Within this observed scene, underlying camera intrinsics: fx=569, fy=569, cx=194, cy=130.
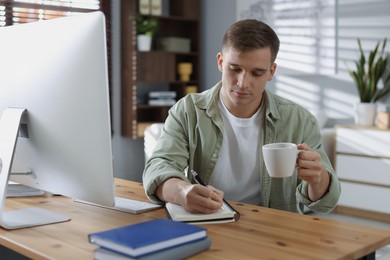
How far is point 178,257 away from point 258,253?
186mm

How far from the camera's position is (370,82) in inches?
195

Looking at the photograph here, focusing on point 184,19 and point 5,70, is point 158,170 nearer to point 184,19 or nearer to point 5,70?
point 5,70

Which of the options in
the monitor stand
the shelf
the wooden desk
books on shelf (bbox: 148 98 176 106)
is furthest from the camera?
books on shelf (bbox: 148 98 176 106)

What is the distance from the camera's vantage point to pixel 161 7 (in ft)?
20.4

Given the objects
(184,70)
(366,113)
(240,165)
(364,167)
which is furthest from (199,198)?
(184,70)

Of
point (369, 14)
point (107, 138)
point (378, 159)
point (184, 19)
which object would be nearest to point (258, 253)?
point (107, 138)

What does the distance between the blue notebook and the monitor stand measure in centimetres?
36

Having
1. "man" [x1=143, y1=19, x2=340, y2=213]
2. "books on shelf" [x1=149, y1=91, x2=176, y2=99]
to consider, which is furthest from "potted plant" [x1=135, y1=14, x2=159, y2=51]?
"man" [x1=143, y1=19, x2=340, y2=213]

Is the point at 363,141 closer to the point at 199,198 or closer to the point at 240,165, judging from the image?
the point at 240,165

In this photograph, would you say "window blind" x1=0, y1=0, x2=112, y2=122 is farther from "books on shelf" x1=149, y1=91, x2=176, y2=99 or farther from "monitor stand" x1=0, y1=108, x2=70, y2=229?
"monitor stand" x1=0, y1=108, x2=70, y2=229

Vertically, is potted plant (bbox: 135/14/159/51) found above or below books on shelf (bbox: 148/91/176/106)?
above

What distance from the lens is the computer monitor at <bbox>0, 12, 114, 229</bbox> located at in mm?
1384

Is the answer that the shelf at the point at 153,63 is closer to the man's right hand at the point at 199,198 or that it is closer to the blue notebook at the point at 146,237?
the man's right hand at the point at 199,198

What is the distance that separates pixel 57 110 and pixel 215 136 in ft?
2.22
